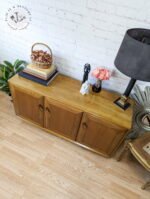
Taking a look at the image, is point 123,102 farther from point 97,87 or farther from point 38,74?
point 38,74

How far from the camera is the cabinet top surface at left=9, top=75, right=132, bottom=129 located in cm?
140

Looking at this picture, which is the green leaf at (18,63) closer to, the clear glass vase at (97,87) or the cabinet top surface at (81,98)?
the cabinet top surface at (81,98)

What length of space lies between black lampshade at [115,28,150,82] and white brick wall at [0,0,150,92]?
0.60ft

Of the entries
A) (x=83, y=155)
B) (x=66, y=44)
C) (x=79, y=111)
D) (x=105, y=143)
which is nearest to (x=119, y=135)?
(x=105, y=143)

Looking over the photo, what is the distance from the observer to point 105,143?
1.58m

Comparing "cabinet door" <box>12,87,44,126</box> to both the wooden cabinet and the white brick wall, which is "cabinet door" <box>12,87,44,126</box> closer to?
the wooden cabinet

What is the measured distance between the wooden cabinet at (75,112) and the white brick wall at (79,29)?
23 cm

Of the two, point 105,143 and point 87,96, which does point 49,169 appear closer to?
point 105,143


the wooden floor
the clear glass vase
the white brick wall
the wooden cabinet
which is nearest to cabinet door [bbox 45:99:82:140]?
the wooden cabinet

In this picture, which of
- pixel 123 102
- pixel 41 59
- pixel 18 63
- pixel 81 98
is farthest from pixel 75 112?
pixel 18 63

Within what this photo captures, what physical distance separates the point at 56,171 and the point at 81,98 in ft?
2.49

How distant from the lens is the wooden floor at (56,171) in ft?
4.91

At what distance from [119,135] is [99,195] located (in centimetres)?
60

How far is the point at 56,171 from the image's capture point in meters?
1.61
